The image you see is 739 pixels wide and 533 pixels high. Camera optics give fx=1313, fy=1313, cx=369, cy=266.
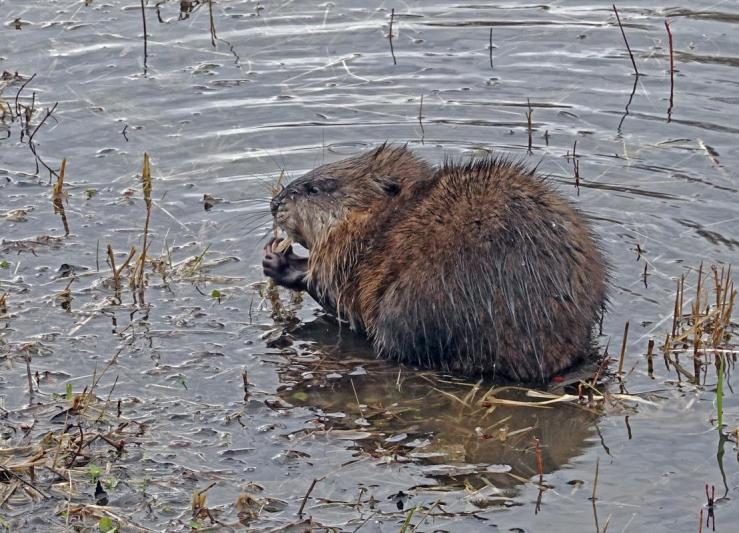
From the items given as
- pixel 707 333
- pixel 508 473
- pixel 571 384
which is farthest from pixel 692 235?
pixel 508 473

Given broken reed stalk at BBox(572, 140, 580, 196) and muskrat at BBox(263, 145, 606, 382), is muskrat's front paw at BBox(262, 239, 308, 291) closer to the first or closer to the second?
muskrat at BBox(263, 145, 606, 382)

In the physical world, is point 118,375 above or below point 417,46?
below

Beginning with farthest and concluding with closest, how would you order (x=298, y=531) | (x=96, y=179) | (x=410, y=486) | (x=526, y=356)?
(x=96, y=179)
(x=526, y=356)
(x=410, y=486)
(x=298, y=531)

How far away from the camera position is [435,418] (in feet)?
19.8

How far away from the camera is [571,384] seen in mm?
6203

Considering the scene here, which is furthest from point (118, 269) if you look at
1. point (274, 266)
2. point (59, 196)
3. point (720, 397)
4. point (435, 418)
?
point (720, 397)

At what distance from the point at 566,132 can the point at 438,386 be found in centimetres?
323

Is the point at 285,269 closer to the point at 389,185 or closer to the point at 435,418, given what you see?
the point at 389,185

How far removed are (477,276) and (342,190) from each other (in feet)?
4.35

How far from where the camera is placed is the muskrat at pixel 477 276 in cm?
603

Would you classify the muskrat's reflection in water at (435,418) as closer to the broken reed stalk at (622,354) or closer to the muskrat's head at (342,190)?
the broken reed stalk at (622,354)

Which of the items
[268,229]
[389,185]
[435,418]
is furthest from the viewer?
[268,229]

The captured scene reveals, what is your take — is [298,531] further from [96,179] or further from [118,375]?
[96,179]

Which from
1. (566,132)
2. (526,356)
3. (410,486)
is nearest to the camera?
(410,486)
